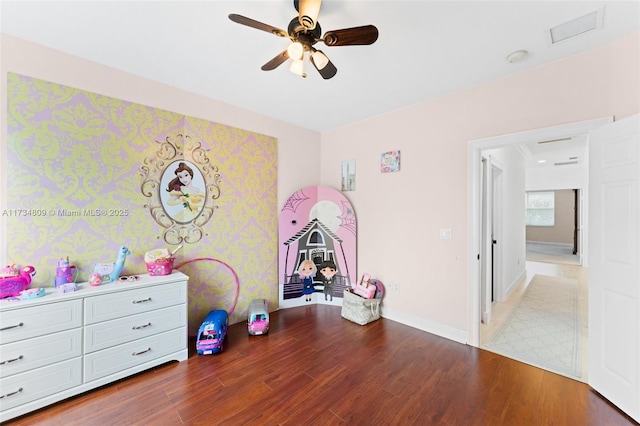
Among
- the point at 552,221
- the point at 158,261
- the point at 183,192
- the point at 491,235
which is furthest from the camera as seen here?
the point at 552,221

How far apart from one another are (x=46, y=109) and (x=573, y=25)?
4.09 m

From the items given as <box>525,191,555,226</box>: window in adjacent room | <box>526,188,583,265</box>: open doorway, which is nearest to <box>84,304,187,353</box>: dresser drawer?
<box>526,188,583,265</box>: open doorway

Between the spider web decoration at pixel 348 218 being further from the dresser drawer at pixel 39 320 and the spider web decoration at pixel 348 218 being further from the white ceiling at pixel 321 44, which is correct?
the dresser drawer at pixel 39 320

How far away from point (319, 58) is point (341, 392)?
2493mm

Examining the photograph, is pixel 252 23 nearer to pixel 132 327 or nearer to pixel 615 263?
pixel 132 327

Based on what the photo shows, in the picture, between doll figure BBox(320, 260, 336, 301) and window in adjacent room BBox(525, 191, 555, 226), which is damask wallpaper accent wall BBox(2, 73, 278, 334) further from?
window in adjacent room BBox(525, 191, 555, 226)

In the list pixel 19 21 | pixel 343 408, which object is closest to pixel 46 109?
pixel 19 21

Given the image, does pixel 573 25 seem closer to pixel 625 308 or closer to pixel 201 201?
pixel 625 308

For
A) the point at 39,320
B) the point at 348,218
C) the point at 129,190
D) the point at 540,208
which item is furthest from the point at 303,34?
the point at 540,208

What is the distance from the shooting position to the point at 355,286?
3.51m

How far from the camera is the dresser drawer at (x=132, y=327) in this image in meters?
1.90

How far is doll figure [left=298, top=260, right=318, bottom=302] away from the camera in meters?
3.70

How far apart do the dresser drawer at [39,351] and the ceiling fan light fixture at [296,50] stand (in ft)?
8.41

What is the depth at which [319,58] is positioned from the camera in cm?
167
